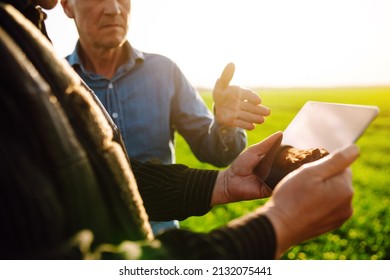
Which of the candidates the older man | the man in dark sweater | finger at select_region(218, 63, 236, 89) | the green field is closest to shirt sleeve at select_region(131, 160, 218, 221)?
finger at select_region(218, 63, 236, 89)

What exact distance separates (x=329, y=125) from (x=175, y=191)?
67 centimetres

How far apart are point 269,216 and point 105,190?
380 mm

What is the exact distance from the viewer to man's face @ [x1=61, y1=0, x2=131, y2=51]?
2627mm

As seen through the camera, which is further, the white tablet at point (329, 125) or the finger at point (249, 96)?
the finger at point (249, 96)

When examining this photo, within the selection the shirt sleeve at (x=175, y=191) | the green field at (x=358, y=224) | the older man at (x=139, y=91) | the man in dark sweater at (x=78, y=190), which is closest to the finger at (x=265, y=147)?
the shirt sleeve at (x=175, y=191)

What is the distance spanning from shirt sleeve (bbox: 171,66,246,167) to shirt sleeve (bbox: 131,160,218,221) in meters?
1.09

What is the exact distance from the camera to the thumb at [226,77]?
1.99 metres

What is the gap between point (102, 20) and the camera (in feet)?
8.63

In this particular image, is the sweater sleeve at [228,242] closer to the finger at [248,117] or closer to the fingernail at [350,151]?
the fingernail at [350,151]

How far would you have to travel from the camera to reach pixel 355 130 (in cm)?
117

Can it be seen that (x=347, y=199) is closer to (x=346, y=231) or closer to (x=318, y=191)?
(x=318, y=191)

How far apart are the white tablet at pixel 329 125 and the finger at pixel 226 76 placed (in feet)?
1.82

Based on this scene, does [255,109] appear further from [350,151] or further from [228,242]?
[228,242]

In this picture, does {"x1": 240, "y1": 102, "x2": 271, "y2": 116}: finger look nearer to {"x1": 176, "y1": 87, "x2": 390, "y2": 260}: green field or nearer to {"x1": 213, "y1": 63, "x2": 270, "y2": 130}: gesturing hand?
{"x1": 213, "y1": 63, "x2": 270, "y2": 130}: gesturing hand
